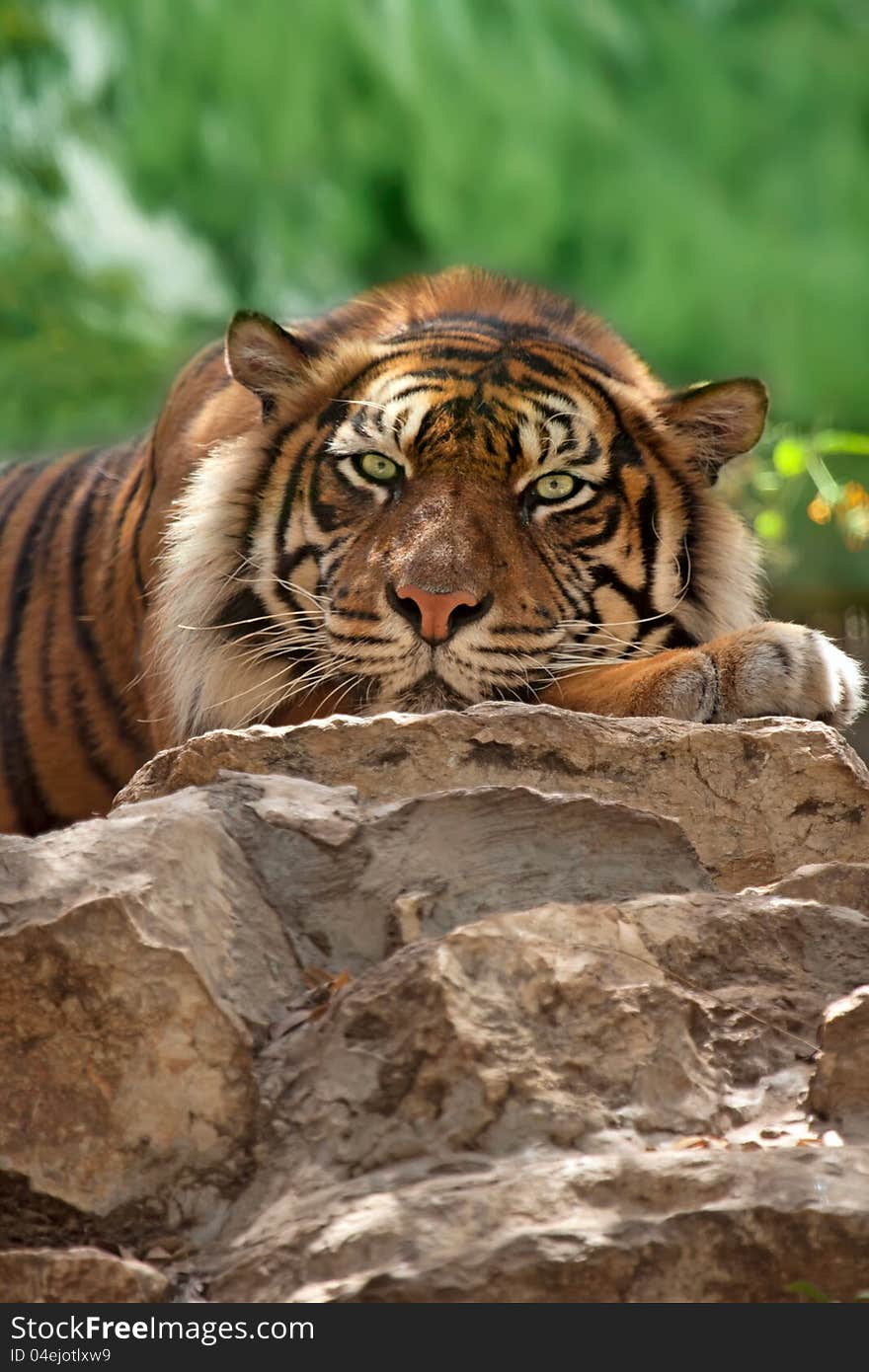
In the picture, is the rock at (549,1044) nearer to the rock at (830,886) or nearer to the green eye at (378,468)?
the rock at (830,886)

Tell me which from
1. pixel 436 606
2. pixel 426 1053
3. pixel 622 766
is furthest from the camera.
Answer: pixel 436 606

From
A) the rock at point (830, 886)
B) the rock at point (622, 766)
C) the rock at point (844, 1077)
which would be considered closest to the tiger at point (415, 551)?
the rock at point (622, 766)

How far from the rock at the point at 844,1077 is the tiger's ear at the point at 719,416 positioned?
165 cm

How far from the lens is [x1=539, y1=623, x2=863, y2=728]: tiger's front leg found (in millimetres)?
2336

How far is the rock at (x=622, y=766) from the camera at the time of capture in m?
2.08

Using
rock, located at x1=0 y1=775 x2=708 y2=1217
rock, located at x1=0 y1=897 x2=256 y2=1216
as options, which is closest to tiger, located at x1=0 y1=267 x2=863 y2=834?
rock, located at x1=0 y1=775 x2=708 y2=1217

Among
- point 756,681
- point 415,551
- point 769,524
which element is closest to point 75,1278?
point 756,681

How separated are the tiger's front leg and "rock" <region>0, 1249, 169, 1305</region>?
1.19 metres

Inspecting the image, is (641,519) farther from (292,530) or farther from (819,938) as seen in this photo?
(819,938)

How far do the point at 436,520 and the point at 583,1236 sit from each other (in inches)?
59.0

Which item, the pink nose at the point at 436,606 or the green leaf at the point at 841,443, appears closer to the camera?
the pink nose at the point at 436,606

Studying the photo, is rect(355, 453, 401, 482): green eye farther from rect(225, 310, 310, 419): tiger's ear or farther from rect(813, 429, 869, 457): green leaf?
rect(813, 429, 869, 457): green leaf

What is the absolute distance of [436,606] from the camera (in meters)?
2.59

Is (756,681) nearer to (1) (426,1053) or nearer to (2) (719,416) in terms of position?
(2) (719,416)
